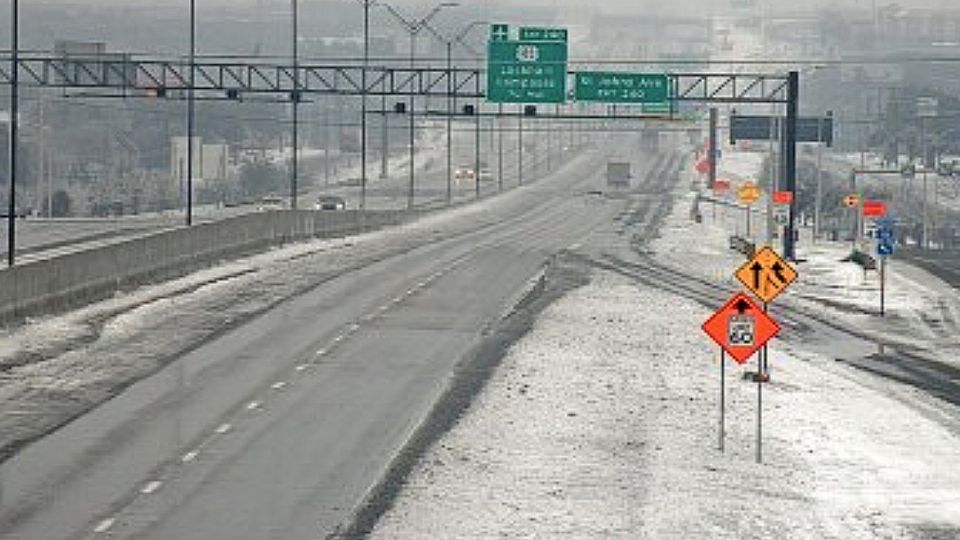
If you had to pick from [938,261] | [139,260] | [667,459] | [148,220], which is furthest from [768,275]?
[938,261]

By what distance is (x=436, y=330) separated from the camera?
4388 cm

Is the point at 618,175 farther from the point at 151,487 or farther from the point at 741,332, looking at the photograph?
the point at 151,487

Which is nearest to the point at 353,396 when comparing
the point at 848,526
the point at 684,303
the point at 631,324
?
the point at 848,526

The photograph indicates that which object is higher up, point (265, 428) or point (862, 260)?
point (862, 260)

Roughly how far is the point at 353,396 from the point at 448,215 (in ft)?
258

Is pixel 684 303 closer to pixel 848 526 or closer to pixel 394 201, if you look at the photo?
pixel 848 526

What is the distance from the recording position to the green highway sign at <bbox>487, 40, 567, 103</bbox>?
2872 inches

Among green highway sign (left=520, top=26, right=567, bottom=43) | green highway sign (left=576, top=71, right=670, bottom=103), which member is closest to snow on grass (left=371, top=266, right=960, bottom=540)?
green highway sign (left=520, top=26, right=567, bottom=43)

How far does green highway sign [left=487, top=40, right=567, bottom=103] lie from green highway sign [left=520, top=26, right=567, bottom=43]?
0.55ft

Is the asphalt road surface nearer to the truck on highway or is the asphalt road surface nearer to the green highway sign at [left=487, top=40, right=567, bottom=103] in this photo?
the green highway sign at [left=487, top=40, right=567, bottom=103]

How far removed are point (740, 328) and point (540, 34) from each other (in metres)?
47.2

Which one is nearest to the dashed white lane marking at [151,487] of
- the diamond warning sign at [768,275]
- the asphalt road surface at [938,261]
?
the diamond warning sign at [768,275]

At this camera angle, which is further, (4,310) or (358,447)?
(4,310)

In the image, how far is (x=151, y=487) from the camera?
23.1 meters
